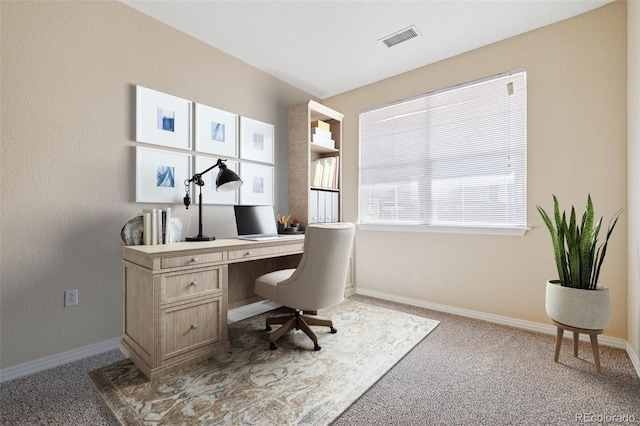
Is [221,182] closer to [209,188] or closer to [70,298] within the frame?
[209,188]

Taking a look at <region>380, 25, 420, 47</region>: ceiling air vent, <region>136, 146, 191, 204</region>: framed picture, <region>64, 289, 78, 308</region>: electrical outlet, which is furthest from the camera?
<region>380, 25, 420, 47</region>: ceiling air vent

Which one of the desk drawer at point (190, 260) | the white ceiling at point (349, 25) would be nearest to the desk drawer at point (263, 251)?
the desk drawer at point (190, 260)

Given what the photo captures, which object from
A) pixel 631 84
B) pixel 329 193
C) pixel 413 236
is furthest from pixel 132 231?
pixel 631 84

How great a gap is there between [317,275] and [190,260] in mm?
826

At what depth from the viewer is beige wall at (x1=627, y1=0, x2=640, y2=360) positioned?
1800mm

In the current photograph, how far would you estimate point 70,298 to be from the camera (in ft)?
6.37

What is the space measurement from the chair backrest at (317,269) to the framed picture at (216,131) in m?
1.32

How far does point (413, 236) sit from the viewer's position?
3104mm

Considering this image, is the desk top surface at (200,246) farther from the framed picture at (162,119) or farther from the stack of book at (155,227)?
the framed picture at (162,119)

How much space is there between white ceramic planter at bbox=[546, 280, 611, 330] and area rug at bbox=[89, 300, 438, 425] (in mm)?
921

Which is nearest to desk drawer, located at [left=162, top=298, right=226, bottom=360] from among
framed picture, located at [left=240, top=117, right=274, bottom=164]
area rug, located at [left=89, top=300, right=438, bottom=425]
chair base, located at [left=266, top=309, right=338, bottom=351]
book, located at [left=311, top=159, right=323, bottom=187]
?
area rug, located at [left=89, top=300, right=438, bottom=425]

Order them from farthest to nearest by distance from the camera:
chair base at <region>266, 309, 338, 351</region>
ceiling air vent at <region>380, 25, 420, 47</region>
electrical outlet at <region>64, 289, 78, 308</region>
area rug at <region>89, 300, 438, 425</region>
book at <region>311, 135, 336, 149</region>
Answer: book at <region>311, 135, 336, 149</region> → ceiling air vent at <region>380, 25, 420, 47</region> → chair base at <region>266, 309, 338, 351</region> → electrical outlet at <region>64, 289, 78, 308</region> → area rug at <region>89, 300, 438, 425</region>

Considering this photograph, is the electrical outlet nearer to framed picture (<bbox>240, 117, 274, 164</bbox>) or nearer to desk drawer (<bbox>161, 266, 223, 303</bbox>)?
desk drawer (<bbox>161, 266, 223, 303</bbox>)

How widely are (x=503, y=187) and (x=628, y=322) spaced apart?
1.26 meters
